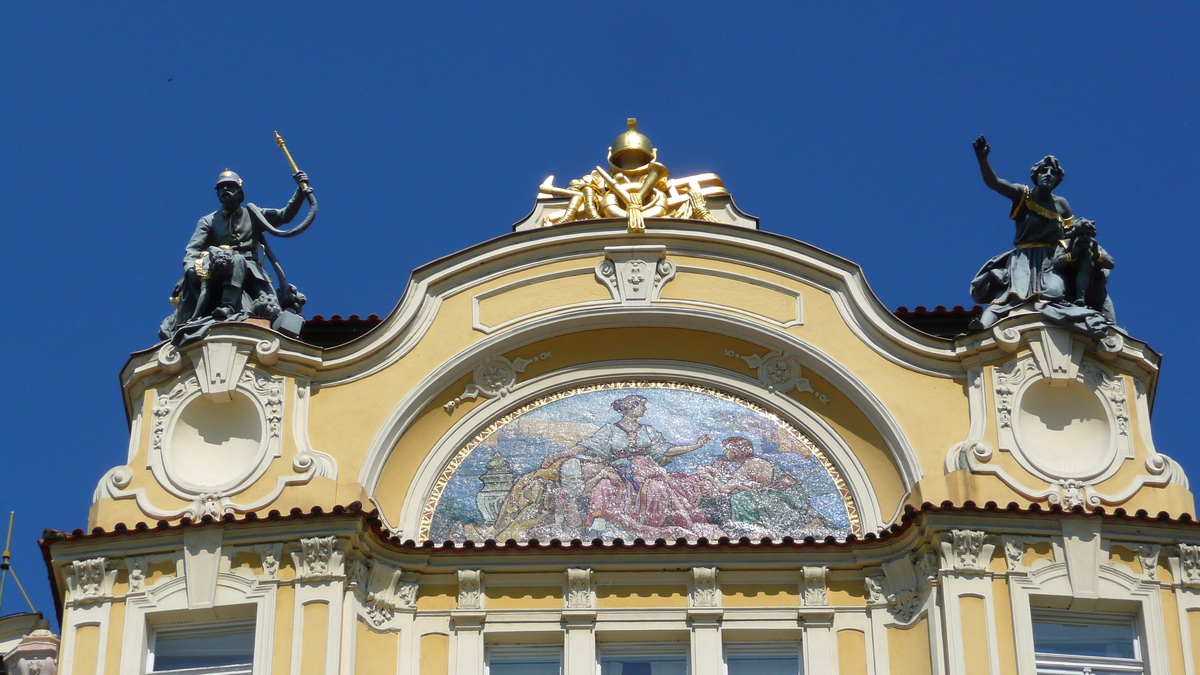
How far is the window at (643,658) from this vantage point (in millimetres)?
18953

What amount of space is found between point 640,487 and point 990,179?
4044 mm

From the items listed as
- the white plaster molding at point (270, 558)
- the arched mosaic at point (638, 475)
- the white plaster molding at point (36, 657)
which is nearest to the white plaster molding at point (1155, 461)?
the arched mosaic at point (638, 475)

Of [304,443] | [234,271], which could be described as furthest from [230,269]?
[304,443]

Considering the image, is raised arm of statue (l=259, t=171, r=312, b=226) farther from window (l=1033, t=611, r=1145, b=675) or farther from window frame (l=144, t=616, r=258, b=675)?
window (l=1033, t=611, r=1145, b=675)

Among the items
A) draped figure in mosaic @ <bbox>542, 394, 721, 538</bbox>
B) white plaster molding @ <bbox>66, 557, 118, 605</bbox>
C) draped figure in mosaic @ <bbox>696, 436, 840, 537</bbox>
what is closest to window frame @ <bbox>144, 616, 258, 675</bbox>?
white plaster molding @ <bbox>66, 557, 118, 605</bbox>

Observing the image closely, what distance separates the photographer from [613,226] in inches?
831

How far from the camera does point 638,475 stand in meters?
20.2

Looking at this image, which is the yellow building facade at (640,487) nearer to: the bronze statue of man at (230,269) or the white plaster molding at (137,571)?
the white plaster molding at (137,571)

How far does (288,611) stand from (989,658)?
5.32 meters

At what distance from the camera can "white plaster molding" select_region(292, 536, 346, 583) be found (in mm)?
18703

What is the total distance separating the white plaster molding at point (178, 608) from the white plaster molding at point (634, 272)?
4128 millimetres

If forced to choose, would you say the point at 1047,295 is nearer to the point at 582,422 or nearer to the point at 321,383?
the point at 582,422

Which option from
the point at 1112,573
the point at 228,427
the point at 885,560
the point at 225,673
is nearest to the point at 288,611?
the point at 225,673

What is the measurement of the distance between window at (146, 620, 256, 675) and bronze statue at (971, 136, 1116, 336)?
6.59 metres
